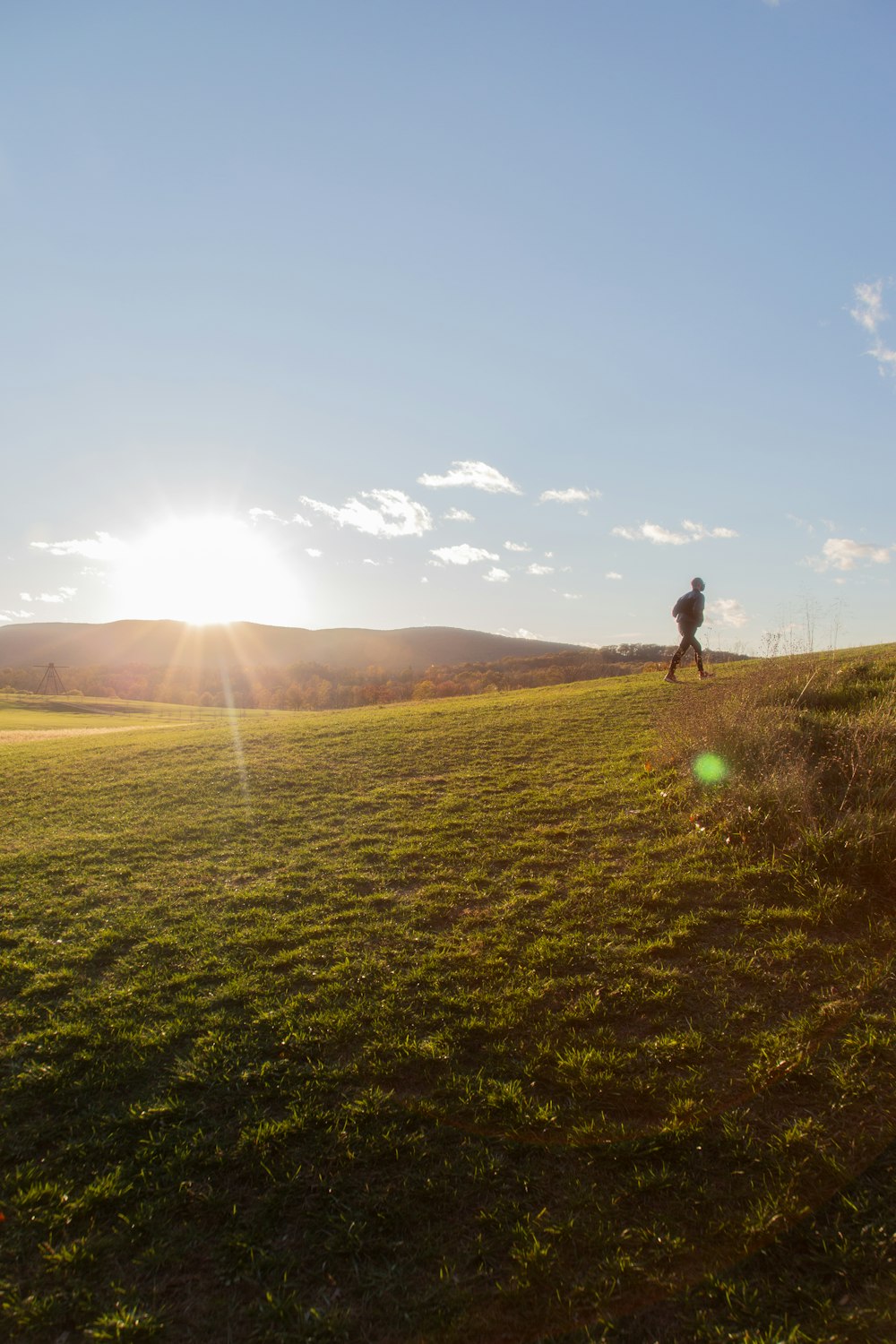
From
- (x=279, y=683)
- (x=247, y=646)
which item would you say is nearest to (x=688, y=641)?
(x=279, y=683)

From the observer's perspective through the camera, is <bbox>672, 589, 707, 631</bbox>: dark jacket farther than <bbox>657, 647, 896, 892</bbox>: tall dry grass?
Yes

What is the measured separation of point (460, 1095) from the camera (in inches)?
206

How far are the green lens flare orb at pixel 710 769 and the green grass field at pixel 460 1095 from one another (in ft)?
3.40

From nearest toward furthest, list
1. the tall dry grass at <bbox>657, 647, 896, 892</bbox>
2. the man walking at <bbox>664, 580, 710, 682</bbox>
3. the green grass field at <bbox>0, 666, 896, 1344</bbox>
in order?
the green grass field at <bbox>0, 666, 896, 1344</bbox> < the tall dry grass at <bbox>657, 647, 896, 892</bbox> < the man walking at <bbox>664, 580, 710, 682</bbox>

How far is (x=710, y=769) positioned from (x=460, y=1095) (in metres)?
8.08

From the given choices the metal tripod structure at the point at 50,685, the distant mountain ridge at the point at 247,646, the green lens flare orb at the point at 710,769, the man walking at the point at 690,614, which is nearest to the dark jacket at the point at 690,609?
the man walking at the point at 690,614

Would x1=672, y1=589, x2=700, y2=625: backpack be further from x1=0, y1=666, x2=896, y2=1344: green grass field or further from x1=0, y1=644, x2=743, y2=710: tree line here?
x1=0, y1=644, x2=743, y2=710: tree line

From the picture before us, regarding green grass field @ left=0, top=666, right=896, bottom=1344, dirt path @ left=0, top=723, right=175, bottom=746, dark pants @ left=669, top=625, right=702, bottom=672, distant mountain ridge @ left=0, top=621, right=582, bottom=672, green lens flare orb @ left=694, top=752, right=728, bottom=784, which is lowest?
green grass field @ left=0, top=666, right=896, bottom=1344

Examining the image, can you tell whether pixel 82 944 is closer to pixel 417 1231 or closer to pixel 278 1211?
pixel 278 1211

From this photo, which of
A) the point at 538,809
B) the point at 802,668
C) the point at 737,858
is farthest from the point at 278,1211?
the point at 802,668

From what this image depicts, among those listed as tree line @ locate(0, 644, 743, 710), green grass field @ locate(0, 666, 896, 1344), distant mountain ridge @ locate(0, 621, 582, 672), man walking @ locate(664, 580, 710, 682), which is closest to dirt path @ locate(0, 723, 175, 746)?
green grass field @ locate(0, 666, 896, 1344)

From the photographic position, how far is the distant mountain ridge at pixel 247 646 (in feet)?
546

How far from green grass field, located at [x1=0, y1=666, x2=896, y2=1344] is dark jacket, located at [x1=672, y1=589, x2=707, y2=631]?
39.4ft

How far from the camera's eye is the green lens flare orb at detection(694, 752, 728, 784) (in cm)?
1133
